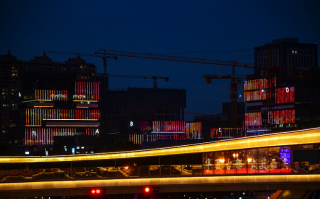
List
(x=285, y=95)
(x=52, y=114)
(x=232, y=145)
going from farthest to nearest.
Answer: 1. (x=285, y=95)
2. (x=52, y=114)
3. (x=232, y=145)

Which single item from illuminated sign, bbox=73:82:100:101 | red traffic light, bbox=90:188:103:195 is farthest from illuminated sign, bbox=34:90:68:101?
red traffic light, bbox=90:188:103:195

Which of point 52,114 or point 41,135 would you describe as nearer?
point 41,135

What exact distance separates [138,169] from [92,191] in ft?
16.4

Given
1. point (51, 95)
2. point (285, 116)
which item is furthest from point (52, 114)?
point (285, 116)

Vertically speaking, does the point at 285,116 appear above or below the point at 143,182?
above

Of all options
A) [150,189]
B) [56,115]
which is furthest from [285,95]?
[150,189]

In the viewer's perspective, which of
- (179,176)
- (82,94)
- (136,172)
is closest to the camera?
(136,172)

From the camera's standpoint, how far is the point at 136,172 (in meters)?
41.6

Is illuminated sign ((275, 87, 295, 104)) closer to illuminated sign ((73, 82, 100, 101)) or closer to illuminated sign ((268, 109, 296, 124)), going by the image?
illuminated sign ((268, 109, 296, 124))

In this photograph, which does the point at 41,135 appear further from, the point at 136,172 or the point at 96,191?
the point at 136,172

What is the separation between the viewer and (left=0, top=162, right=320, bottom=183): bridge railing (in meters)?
40.7

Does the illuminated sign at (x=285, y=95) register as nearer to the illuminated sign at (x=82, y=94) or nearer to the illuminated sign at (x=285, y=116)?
the illuminated sign at (x=285, y=116)

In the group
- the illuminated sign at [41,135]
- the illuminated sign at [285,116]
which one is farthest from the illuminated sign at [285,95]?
the illuminated sign at [41,135]

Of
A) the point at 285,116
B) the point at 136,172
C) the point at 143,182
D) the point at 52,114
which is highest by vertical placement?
the point at 52,114
